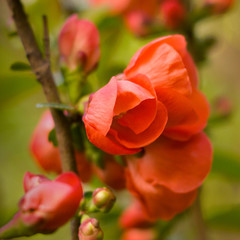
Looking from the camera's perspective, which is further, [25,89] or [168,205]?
[25,89]

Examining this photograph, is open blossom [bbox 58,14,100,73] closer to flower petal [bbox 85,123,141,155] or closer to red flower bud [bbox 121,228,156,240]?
flower petal [bbox 85,123,141,155]

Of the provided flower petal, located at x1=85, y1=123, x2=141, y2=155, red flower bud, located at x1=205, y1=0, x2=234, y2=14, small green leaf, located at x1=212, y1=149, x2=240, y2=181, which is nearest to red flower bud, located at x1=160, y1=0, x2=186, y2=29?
red flower bud, located at x1=205, y1=0, x2=234, y2=14

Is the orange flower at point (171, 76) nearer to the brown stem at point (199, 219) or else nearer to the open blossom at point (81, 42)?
the open blossom at point (81, 42)

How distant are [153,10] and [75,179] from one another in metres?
0.74

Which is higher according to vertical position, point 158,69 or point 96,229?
point 158,69

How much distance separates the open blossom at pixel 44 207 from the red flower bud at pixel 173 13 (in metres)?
0.57

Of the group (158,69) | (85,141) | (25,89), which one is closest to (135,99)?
(158,69)

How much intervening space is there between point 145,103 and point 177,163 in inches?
4.4

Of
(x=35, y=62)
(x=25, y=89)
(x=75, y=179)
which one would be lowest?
(x=25, y=89)

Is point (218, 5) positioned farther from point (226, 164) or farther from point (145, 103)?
point (145, 103)

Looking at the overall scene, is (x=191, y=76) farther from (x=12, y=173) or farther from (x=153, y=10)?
(x=12, y=173)

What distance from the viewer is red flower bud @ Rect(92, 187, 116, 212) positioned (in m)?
0.51

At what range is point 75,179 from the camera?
503 mm

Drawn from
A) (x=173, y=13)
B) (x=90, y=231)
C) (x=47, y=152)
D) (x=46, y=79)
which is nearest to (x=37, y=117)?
(x=173, y=13)
